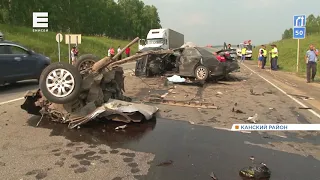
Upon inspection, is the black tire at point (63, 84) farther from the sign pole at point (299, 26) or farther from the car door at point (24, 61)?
the sign pole at point (299, 26)

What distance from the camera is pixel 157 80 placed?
566 inches

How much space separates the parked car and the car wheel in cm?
601

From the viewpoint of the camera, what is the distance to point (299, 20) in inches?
762

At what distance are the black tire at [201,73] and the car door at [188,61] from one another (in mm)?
187

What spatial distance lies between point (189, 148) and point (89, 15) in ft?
262

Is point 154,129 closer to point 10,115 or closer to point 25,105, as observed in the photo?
point 25,105

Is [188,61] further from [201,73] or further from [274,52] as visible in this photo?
[274,52]

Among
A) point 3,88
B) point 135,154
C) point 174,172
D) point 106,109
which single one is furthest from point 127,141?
point 3,88

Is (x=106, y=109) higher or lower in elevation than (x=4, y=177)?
higher

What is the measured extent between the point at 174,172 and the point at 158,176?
0.79 ft

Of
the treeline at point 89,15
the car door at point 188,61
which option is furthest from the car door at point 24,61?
the treeline at point 89,15

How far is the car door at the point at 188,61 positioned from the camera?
1391cm

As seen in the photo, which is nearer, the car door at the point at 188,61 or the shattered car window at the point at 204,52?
the car door at the point at 188,61

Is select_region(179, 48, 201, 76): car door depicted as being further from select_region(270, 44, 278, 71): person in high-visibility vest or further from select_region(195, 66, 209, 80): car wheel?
select_region(270, 44, 278, 71): person in high-visibility vest
